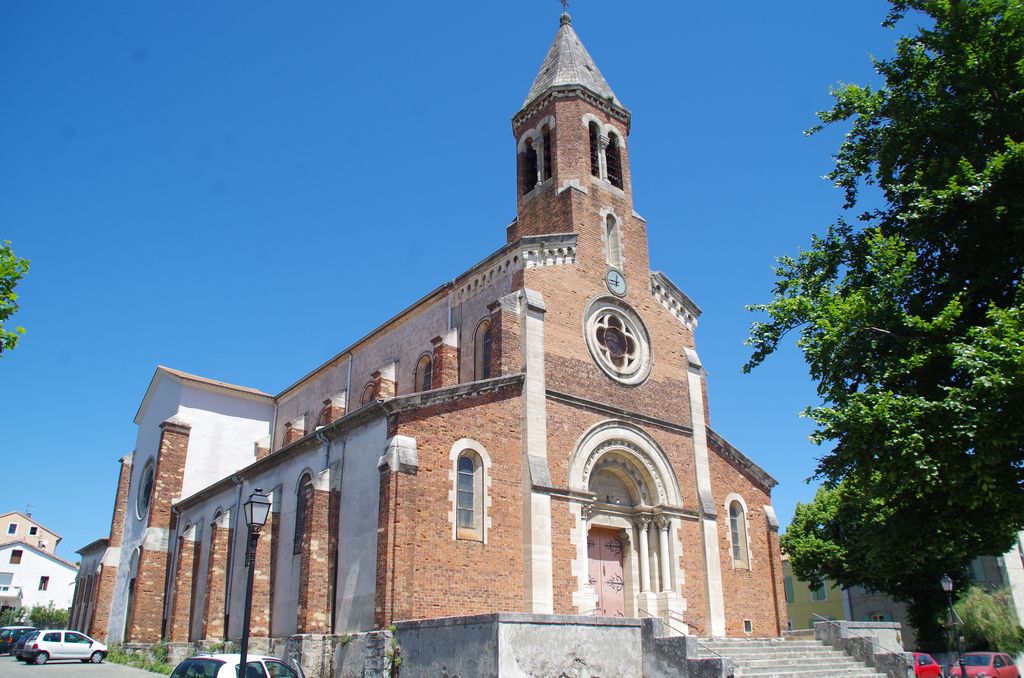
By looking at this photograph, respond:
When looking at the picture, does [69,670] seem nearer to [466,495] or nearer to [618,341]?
[466,495]

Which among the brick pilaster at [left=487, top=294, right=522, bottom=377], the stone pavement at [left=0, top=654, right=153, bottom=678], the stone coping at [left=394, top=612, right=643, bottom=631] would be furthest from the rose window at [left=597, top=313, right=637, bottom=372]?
the stone pavement at [left=0, top=654, right=153, bottom=678]

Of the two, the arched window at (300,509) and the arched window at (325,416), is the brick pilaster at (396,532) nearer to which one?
the arched window at (300,509)

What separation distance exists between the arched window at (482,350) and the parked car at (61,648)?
61.6 ft

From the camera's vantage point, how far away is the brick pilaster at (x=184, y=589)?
88.4 feet

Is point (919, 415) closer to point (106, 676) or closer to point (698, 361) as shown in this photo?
point (698, 361)

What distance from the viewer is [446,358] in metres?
24.0

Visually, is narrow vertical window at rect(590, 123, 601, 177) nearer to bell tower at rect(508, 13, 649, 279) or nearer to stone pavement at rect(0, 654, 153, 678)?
bell tower at rect(508, 13, 649, 279)

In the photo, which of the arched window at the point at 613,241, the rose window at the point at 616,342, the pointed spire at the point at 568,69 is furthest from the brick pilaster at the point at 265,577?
the pointed spire at the point at 568,69

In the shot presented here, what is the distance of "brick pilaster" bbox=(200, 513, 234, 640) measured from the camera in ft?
80.6

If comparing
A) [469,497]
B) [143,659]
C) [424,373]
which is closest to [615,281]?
[424,373]

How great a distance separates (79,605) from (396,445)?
30.9 meters

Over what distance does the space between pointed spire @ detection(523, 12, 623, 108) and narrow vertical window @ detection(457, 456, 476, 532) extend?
45.1 ft

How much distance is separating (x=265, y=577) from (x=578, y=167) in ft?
52.2

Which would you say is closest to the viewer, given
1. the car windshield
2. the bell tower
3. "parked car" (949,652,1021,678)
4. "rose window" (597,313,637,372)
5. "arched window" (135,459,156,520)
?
the car windshield
